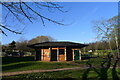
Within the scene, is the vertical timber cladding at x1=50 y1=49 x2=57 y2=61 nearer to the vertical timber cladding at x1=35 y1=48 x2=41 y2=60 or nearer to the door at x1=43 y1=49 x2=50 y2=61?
the door at x1=43 y1=49 x2=50 y2=61

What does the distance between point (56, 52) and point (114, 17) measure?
17010 mm

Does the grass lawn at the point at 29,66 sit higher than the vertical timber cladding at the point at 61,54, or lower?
lower

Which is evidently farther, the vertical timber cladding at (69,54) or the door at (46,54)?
the vertical timber cladding at (69,54)

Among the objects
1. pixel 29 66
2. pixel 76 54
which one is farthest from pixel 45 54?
pixel 29 66

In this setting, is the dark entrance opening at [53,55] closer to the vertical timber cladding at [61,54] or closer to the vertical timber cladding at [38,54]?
the vertical timber cladding at [61,54]

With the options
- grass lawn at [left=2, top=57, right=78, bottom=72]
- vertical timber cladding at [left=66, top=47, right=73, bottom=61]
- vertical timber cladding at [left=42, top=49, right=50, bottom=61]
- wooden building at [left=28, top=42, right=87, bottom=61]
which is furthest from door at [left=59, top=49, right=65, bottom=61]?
grass lawn at [left=2, top=57, right=78, bottom=72]

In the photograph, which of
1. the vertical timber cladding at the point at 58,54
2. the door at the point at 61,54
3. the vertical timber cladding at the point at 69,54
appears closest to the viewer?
the vertical timber cladding at the point at 58,54

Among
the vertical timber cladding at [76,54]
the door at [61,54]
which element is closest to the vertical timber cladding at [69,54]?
the vertical timber cladding at [76,54]

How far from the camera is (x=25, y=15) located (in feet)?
12.6

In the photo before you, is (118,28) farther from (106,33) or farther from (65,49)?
(65,49)

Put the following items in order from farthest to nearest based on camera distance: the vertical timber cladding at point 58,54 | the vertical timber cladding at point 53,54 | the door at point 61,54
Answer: the vertical timber cladding at point 53,54 < the door at point 61,54 < the vertical timber cladding at point 58,54

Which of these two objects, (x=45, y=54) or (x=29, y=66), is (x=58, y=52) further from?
(x=29, y=66)

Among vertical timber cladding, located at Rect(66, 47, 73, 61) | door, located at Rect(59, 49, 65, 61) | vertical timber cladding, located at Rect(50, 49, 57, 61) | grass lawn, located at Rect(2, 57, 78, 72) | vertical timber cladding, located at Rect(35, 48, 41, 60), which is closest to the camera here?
grass lawn, located at Rect(2, 57, 78, 72)

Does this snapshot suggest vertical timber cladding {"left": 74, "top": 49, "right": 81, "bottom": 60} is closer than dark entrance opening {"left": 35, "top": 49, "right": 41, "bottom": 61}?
Yes
